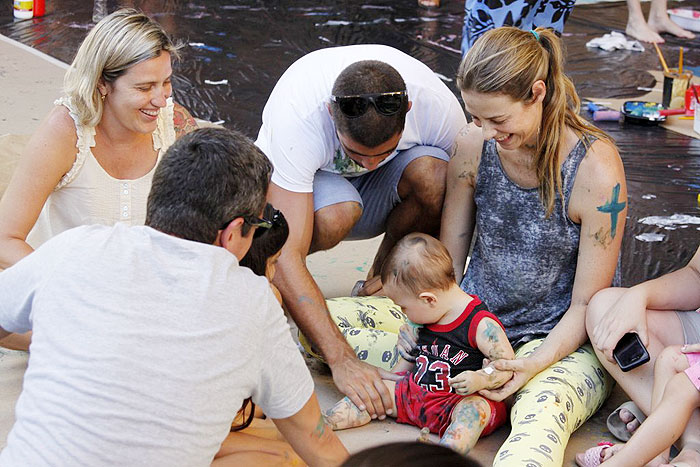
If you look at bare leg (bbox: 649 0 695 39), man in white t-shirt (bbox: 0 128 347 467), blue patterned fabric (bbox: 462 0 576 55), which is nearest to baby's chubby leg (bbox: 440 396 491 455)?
man in white t-shirt (bbox: 0 128 347 467)

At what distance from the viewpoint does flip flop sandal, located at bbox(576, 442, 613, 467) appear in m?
2.07

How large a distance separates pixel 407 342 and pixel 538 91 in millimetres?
707

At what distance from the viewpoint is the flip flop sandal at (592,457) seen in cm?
207

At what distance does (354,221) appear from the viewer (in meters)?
2.69

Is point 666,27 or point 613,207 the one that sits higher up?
point 613,207

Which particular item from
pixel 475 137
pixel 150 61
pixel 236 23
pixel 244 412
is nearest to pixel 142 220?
pixel 150 61

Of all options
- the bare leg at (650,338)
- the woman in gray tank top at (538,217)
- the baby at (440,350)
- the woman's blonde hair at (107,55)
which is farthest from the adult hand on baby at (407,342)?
the woman's blonde hair at (107,55)

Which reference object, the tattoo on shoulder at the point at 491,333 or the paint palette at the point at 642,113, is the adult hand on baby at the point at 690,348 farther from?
the paint palette at the point at 642,113

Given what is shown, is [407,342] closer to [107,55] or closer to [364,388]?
[364,388]

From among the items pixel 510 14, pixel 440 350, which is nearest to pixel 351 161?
pixel 440 350

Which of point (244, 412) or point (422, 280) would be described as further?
point (422, 280)

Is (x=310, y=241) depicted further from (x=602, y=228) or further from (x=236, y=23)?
(x=236, y=23)

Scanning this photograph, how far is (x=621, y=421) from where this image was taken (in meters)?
2.23

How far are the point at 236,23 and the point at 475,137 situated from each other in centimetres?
394
